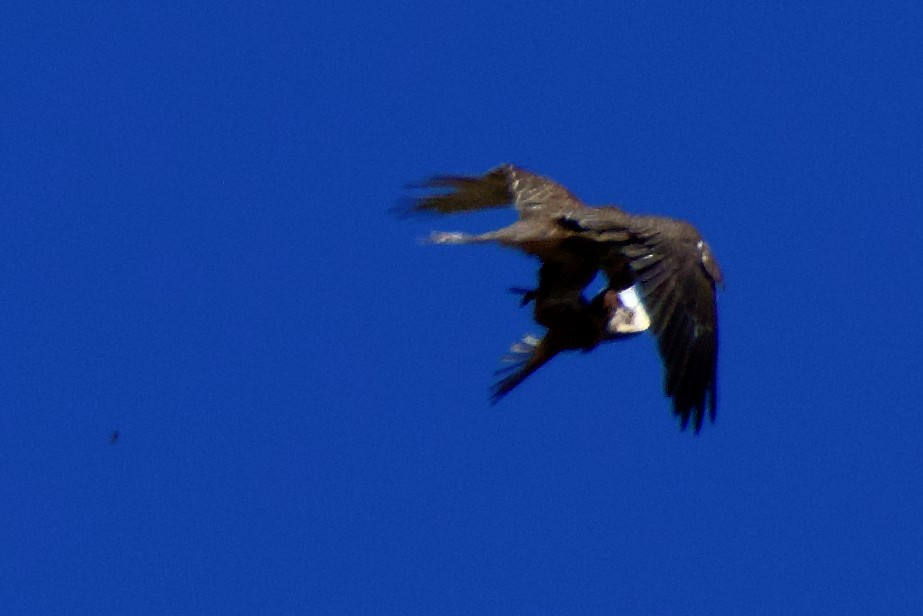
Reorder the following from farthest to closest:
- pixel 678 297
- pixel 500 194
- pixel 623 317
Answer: pixel 500 194 < pixel 623 317 < pixel 678 297

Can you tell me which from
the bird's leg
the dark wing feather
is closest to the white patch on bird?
the bird's leg

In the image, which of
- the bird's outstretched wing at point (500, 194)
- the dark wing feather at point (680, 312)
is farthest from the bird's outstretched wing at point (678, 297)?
the bird's outstretched wing at point (500, 194)

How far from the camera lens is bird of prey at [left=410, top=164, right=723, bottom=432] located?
31.3 feet

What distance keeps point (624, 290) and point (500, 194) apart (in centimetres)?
175

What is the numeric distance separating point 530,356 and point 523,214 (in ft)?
2.67

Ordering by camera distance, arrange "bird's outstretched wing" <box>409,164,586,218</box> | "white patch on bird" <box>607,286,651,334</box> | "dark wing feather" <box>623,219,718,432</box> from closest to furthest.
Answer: "dark wing feather" <box>623,219,718,432</box> < "white patch on bird" <box>607,286,651,334</box> < "bird's outstretched wing" <box>409,164,586,218</box>

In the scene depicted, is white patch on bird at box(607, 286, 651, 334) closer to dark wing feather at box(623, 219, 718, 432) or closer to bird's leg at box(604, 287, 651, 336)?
bird's leg at box(604, 287, 651, 336)

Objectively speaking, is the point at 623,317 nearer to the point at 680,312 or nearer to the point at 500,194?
the point at 680,312

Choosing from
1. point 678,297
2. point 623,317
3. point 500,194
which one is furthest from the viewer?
point 500,194

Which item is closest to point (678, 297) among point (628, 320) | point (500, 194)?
point (628, 320)

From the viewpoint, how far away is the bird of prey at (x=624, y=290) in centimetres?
955

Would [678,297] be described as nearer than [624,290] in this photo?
Yes

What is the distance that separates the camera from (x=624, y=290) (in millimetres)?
9953

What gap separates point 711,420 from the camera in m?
9.57
